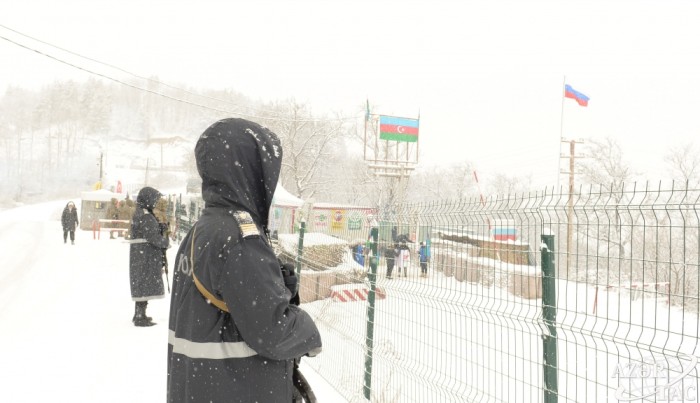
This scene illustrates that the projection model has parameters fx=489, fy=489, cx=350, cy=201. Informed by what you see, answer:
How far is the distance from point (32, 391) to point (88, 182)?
11437 centimetres

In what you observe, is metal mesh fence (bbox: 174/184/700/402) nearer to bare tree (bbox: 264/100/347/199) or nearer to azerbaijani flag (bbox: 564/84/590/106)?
azerbaijani flag (bbox: 564/84/590/106)

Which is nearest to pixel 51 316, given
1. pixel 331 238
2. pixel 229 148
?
pixel 331 238

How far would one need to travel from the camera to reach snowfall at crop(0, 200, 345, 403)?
475 cm

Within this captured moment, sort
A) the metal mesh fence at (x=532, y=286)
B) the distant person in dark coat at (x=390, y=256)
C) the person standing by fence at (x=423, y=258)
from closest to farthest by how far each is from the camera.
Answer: the metal mesh fence at (x=532, y=286) < the person standing by fence at (x=423, y=258) < the distant person in dark coat at (x=390, y=256)

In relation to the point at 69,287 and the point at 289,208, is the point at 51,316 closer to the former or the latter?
the point at 69,287

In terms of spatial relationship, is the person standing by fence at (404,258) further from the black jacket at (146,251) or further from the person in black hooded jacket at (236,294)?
the black jacket at (146,251)

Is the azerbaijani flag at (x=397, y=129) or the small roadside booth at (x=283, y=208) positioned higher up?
the azerbaijani flag at (x=397, y=129)

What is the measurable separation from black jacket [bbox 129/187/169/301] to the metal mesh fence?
2.45m

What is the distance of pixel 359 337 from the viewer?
202 inches

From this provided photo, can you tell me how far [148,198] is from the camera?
680 cm

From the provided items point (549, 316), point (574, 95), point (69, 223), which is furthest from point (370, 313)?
point (574, 95)

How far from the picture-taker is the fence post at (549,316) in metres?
2.56

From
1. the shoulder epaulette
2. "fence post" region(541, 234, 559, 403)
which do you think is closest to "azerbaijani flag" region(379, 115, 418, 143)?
"fence post" region(541, 234, 559, 403)

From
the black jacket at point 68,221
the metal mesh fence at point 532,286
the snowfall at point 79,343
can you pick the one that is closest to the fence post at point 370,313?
the metal mesh fence at point 532,286
